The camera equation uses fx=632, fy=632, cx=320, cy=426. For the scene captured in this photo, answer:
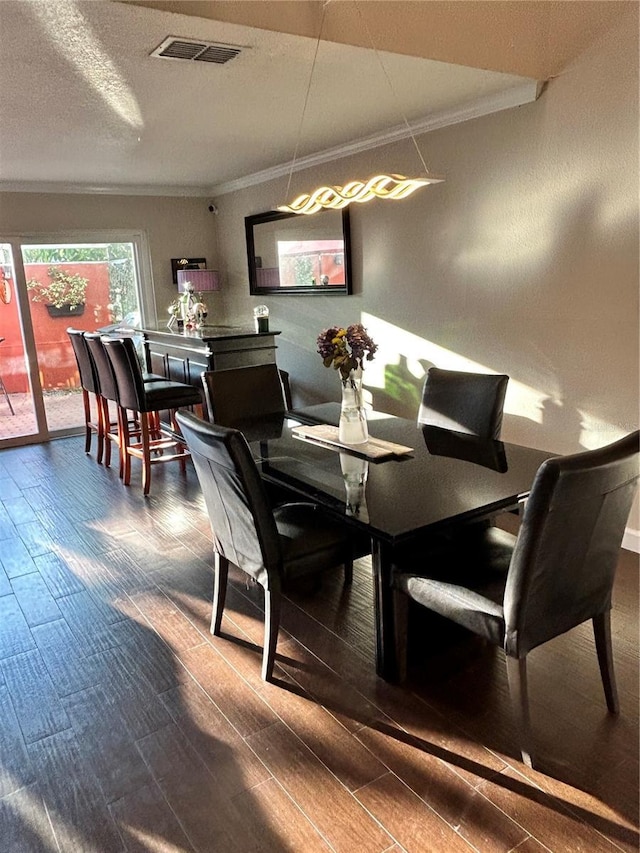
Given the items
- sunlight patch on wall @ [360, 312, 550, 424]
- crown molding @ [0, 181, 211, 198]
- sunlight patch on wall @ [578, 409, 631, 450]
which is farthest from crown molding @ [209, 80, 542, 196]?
sunlight patch on wall @ [578, 409, 631, 450]

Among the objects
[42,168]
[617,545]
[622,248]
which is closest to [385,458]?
[617,545]

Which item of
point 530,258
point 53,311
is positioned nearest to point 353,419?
point 530,258

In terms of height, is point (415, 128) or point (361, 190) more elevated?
point (415, 128)

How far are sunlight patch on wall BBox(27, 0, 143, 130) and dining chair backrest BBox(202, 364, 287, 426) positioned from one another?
4.92ft

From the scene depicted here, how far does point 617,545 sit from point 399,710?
3.01 feet

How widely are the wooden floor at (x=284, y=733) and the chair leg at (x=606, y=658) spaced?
60mm

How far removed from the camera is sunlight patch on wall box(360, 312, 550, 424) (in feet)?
12.2

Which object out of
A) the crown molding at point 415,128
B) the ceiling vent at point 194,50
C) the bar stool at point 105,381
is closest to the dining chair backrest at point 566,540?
the ceiling vent at point 194,50

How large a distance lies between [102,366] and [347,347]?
286 centimetres

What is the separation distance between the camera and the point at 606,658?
2104 mm

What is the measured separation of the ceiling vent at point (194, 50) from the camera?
2594mm

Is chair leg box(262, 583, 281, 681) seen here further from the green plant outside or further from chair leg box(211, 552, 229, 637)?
the green plant outside

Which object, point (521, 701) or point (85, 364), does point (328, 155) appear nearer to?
point (85, 364)

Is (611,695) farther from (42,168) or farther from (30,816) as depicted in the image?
(42,168)
